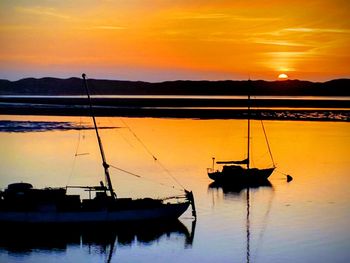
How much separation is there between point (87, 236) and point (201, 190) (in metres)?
13.7

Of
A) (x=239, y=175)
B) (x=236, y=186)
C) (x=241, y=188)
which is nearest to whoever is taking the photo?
(x=241, y=188)

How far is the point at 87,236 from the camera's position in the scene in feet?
121

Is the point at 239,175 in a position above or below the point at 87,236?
above

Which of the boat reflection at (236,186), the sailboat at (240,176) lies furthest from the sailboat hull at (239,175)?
the boat reflection at (236,186)

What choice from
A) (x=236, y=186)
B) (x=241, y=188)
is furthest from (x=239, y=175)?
(x=241, y=188)

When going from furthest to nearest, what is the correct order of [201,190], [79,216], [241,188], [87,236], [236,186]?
[236,186] < [241,188] < [201,190] < [79,216] < [87,236]

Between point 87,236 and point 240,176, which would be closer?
point 87,236

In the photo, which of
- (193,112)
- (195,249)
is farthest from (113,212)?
(193,112)

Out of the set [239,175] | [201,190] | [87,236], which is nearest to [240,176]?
[239,175]

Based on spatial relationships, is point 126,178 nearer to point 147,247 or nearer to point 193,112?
point 147,247

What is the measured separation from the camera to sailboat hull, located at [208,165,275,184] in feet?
172

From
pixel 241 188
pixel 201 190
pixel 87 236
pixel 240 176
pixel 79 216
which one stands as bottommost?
pixel 87 236

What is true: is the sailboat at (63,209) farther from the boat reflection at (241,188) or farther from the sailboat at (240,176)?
the sailboat at (240,176)

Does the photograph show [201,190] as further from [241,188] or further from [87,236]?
[87,236]
